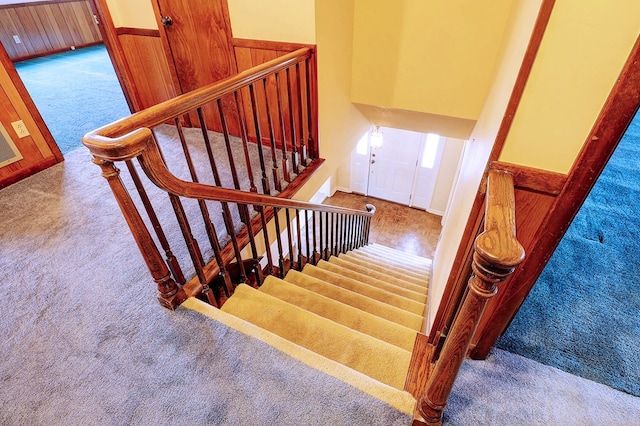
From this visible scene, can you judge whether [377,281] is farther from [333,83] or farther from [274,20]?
[274,20]

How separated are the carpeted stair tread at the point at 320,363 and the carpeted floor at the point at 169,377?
0.08 ft

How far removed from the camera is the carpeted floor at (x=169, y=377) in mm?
1072

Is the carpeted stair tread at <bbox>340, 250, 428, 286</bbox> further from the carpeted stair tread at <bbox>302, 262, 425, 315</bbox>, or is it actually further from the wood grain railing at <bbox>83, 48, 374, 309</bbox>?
the carpeted stair tread at <bbox>302, 262, 425, 315</bbox>

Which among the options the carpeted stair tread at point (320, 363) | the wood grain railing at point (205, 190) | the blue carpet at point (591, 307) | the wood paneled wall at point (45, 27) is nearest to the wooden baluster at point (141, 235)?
the wood grain railing at point (205, 190)

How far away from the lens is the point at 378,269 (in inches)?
128

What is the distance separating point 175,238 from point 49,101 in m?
3.60

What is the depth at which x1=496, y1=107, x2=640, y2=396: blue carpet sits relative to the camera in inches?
50.8

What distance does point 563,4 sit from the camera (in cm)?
79

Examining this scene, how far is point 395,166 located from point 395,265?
2.74 m

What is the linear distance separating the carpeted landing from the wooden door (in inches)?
73.5

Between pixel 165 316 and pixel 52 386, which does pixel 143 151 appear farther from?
pixel 52 386

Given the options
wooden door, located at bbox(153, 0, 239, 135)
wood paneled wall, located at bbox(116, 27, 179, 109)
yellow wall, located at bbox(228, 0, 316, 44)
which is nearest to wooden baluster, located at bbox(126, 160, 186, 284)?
yellow wall, located at bbox(228, 0, 316, 44)

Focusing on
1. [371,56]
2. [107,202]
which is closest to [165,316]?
[107,202]

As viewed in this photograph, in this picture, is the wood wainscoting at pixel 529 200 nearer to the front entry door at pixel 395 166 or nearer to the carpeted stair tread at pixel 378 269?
the carpeted stair tread at pixel 378 269
